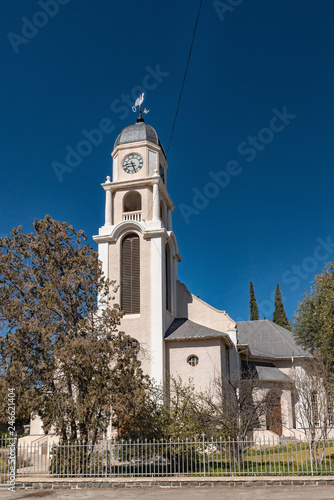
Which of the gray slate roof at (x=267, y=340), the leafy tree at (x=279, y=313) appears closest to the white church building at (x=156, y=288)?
the gray slate roof at (x=267, y=340)

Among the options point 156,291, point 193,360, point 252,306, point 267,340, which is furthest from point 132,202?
point 252,306

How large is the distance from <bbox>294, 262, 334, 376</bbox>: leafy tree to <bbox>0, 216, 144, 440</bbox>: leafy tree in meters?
9.26

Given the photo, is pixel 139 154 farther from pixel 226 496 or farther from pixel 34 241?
pixel 226 496

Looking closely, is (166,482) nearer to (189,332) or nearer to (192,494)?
(192,494)

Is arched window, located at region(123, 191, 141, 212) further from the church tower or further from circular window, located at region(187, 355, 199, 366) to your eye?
circular window, located at region(187, 355, 199, 366)

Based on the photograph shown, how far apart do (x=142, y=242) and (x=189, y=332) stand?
616cm

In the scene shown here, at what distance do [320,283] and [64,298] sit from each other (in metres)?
13.0

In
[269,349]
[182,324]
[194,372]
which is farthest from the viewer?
[269,349]

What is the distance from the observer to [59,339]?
17922 mm

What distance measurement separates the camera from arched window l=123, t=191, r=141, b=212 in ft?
106

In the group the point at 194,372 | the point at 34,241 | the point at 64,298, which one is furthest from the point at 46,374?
the point at 194,372

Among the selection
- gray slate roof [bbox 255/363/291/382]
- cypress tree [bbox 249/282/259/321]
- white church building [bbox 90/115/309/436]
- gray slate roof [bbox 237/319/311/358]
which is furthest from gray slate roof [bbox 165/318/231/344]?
cypress tree [bbox 249/282/259/321]

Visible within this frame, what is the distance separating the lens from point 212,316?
3123cm

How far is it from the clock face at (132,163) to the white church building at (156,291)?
7cm
